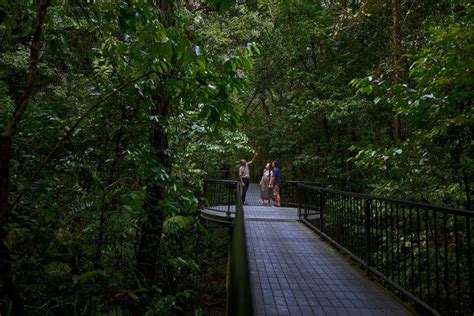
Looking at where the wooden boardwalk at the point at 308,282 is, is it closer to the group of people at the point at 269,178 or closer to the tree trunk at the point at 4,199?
the tree trunk at the point at 4,199

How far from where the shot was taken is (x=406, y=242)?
585 centimetres

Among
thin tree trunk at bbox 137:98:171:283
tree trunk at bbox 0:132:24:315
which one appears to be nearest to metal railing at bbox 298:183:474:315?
thin tree trunk at bbox 137:98:171:283

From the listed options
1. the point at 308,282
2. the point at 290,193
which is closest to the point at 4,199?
the point at 308,282

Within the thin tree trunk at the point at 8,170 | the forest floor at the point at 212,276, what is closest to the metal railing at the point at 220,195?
the forest floor at the point at 212,276

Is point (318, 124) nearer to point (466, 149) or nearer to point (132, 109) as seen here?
point (466, 149)

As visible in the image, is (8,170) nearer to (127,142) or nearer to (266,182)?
(127,142)

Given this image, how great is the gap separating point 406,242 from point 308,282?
183 centimetres

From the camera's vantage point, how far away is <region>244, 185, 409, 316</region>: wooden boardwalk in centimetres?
434

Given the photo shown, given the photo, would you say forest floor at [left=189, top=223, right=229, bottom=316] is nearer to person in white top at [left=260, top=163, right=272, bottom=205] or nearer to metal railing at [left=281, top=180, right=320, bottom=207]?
person in white top at [left=260, top=163, right=272, bottom=205]

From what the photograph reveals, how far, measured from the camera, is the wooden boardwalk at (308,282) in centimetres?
434

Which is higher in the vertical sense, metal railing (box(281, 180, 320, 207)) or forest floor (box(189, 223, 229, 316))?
metal railing (box(281, 180, 320, 207))

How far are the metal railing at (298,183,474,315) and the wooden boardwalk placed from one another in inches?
10.6

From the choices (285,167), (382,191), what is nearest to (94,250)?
(382,191)

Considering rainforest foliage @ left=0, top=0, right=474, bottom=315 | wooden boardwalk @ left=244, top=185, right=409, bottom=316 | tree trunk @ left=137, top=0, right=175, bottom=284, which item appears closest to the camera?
rainforest foliage @ left=0, top=0, right=474, bottom=315
